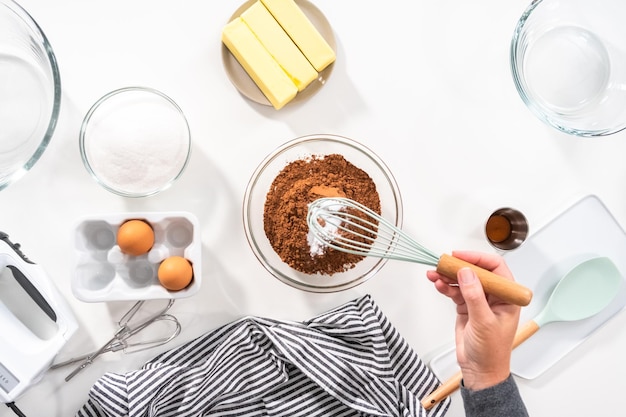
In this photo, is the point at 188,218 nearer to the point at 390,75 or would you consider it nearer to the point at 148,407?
the point at 148,407

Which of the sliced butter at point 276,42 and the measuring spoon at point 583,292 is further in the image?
the measuring spoon at point 583,292

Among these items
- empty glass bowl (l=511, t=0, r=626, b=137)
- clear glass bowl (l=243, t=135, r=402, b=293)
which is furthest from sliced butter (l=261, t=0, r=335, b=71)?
empty glass bowl (l=511, t=0, r=626, b=137)

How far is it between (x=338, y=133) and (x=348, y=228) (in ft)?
0.69

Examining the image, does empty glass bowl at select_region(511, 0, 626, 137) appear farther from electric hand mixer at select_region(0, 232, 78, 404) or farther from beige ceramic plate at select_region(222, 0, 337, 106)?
electric hand mixer at select_region(0, 232, 78, 404)

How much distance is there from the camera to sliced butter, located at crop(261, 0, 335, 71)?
99 cm

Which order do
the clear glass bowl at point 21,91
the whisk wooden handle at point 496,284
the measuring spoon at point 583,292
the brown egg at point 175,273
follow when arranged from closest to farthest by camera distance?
1. the whisk wooden handle at point 496,284
2. the brown egg at point 175,273
3. the clear glass bowl at point 21,91
4. the measuring spoon at point 583,292

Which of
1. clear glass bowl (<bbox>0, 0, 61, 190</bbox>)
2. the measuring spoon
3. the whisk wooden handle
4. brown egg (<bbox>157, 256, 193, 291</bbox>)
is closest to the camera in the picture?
the whisk wooden handle

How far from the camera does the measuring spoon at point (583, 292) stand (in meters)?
1.10

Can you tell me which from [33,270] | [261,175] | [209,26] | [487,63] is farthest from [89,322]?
[487,63]

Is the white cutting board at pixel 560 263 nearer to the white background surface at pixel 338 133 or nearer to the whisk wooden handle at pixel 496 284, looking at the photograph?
the white background surface at pixel 338 133

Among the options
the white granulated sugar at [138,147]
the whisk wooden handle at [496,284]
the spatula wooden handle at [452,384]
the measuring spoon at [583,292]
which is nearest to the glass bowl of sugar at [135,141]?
the white granulated sugar at [138,147]

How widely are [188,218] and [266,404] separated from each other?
38 centimetres

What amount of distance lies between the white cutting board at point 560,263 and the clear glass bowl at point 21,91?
2.92ft

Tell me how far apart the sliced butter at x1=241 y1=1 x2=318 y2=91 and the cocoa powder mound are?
158 mm
